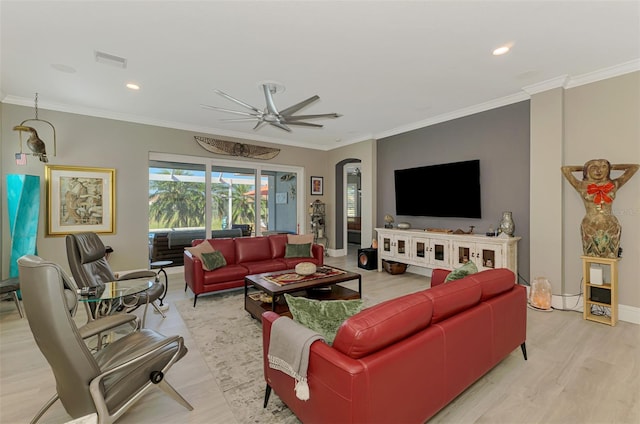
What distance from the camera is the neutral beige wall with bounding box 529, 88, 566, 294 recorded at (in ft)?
12.2

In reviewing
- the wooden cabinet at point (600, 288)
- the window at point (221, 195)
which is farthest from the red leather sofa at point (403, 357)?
the window at point (221, 195)

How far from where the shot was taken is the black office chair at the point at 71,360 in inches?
56.5

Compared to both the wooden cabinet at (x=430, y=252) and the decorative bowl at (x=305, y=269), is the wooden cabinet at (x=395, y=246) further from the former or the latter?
the decorative bowl at (x=305, y=269)

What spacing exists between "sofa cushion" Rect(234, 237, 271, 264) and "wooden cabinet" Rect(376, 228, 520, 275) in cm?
234

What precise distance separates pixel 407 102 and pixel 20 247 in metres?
6.09

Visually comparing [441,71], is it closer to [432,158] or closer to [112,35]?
[432,158]

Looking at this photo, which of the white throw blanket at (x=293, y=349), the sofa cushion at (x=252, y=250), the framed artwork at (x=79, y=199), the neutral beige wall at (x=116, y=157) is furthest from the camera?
the sofa cushion at (x=252, y=250)

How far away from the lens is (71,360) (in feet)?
4.84

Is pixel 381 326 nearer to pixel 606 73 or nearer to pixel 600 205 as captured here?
pixel 600 205

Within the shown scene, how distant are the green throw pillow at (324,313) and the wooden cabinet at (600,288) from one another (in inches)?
131

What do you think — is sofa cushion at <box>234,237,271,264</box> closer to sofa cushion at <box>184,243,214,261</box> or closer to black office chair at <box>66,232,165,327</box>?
sofa cushion at <box>184,243,214,261</box>

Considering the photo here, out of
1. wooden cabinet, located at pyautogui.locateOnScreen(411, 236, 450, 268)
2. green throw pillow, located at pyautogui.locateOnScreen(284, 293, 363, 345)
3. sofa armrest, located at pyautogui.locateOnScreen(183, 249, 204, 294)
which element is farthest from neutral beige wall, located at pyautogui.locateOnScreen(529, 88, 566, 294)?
sofa armrest, located at pyautogui.locateOnScreen(183, 249, 204, 294)

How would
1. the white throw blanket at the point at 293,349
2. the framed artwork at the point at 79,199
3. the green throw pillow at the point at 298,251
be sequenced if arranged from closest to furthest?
the white throw blanket at the point at 293,349 → the framed artwork at the point at 79,199 → the green throw pillow at the point at 298,251

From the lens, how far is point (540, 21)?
2510mm
